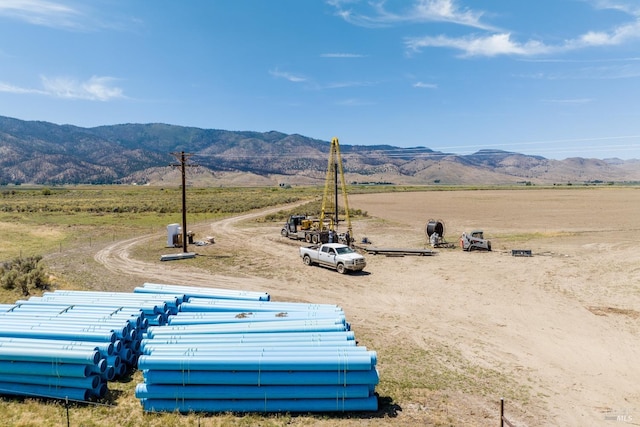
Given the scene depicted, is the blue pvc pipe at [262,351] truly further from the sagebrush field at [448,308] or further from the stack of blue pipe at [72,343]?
the stack of blue pipe at [72,343]

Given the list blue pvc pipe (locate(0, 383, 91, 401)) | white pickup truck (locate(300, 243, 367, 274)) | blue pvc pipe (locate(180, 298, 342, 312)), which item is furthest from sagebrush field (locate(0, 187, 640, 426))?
blue pvc pipe (locate(180, 298, 342, 312))

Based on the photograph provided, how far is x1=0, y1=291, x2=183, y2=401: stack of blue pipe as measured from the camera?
387 inches

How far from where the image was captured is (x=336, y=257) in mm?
25375

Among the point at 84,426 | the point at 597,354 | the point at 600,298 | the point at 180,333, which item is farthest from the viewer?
the point at 600,298

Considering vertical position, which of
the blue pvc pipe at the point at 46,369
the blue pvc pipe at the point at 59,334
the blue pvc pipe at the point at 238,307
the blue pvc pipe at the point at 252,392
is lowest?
the blue pvc pipe at the point at 252,392

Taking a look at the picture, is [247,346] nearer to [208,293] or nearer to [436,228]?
[208,293]

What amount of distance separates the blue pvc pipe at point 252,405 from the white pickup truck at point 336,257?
15041 millimetres

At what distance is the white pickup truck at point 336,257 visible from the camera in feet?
80.7

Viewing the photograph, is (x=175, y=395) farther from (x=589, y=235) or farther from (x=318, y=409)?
(x=589, y=235)

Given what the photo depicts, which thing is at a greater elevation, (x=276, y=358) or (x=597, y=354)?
(x=276, y=358)

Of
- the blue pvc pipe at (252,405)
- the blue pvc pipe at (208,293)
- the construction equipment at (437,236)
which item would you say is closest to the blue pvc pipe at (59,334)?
the blue pvc pipe at (252,405)

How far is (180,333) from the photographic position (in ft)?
37.1

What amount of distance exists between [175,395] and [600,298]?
18.9m

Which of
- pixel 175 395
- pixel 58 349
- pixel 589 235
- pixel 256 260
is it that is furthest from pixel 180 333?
pixel 589 235
